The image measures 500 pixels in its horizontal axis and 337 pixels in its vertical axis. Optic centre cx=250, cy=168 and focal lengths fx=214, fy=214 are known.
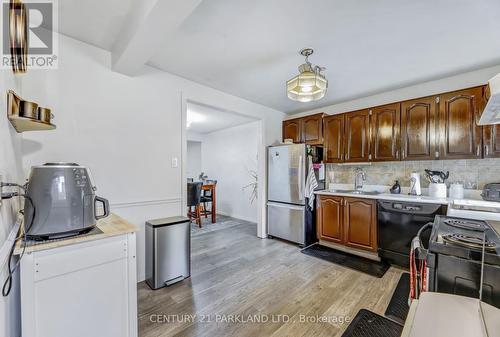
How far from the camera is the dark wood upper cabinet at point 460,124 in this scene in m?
2.34

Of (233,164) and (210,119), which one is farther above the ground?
(210,119)

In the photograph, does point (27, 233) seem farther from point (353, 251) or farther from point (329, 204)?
point (353, 251)

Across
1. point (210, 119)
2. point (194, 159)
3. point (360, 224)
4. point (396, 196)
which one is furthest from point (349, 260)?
point (194, 159)

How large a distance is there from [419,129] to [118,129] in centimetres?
350

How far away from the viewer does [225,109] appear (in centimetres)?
318

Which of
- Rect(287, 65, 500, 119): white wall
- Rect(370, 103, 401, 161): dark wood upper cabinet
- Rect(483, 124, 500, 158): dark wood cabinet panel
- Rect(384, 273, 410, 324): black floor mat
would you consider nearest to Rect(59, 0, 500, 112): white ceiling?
Rect(287, 65, 500, 119): white wall

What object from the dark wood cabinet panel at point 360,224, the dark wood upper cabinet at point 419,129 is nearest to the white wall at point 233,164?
the dark wood cabinet panel at point 360,224

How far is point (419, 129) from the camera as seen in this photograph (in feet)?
8.89

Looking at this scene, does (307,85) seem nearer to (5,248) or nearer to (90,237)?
(90,237)

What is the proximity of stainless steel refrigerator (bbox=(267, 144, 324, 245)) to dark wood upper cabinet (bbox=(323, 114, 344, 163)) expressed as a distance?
45 cm

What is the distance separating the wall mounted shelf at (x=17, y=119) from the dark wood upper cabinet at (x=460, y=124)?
12.5 ft

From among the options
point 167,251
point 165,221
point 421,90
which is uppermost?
point 421,90

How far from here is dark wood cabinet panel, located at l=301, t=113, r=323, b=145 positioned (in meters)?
3.56

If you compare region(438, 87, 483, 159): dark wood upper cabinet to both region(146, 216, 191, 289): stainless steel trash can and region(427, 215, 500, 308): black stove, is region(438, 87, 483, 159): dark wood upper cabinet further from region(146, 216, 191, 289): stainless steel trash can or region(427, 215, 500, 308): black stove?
region(146, 216, 191, 289): stainless steel trash can
